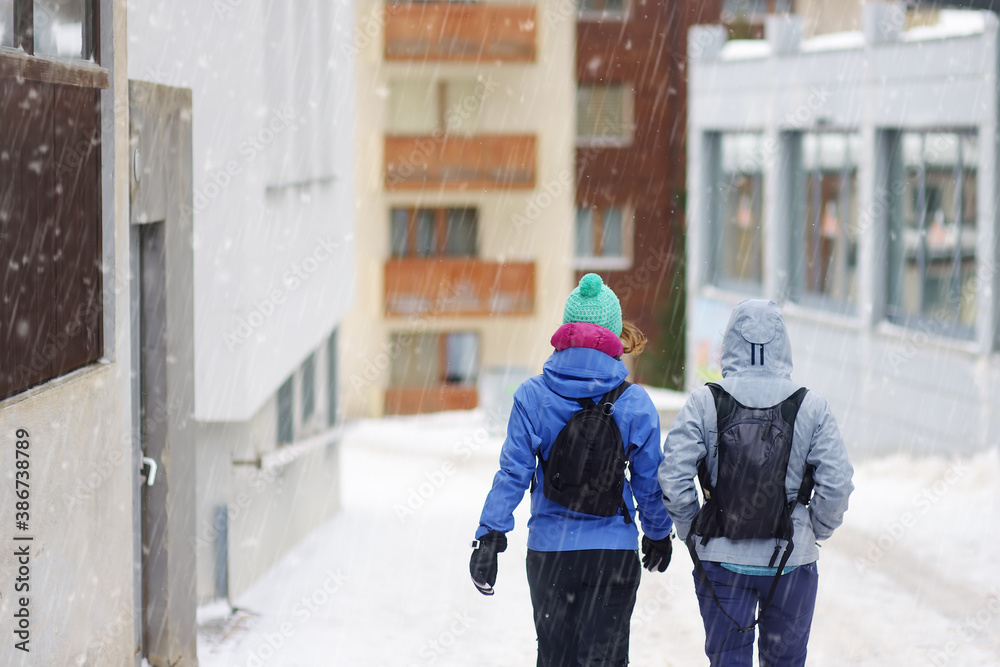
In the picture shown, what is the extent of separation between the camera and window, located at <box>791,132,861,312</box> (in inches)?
737

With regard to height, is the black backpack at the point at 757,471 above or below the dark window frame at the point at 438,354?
above

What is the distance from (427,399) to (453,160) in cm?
577

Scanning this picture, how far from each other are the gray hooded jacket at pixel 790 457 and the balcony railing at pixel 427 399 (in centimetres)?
2603

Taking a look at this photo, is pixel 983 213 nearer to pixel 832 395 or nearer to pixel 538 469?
pixel 832 395

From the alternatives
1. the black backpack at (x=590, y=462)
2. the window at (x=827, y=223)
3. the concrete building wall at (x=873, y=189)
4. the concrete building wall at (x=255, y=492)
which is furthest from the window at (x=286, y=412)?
the window at (x=827, y=223)

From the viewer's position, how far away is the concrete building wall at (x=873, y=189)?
14578 mm

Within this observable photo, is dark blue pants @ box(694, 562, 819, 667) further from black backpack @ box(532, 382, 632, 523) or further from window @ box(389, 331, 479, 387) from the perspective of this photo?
window @ box(389, 331, 479, 387)

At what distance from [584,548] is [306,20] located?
27.4 ft

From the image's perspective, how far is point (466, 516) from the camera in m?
12.9

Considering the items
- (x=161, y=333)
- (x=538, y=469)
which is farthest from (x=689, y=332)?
(x=538, y=469)

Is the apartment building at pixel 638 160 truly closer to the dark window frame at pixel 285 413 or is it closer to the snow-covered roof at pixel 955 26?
the snow-covered roof at pixel 955 26

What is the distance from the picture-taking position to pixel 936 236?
53.8 ft

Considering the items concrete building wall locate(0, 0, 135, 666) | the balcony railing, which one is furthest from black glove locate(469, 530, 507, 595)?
the balcony railing

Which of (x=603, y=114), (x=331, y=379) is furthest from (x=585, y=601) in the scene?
(x=603, y=114)
